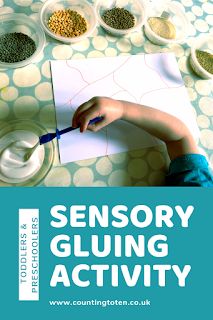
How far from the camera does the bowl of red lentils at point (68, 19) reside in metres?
0.81

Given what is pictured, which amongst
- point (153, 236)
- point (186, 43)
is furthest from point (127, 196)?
point (186, 43)

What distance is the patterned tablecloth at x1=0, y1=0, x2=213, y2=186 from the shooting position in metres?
0.69

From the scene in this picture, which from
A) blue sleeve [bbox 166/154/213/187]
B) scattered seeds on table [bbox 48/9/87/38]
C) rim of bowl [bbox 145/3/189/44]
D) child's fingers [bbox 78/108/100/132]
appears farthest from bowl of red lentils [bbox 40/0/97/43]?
blue sleeve [bbox 166/154/213/187]

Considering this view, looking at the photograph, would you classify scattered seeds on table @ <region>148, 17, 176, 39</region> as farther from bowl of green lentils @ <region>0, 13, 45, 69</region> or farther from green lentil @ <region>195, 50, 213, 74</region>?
bowl of green lentils @ <region>0, 13, 45, 69</region>

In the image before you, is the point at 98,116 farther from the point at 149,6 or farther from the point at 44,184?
the point at 149,6

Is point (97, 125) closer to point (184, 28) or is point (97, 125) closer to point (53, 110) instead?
point (53, 110)

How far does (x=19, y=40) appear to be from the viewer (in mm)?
787

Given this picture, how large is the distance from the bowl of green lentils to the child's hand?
0.21 meters

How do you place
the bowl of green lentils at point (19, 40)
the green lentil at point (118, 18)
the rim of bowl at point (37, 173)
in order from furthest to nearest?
the green lentil at point (118, 18) < the bowl of green lentils at point (19, 40) < the rim of bowl at point (37, 173)

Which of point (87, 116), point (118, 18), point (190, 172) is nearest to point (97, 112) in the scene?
point (87, 116)

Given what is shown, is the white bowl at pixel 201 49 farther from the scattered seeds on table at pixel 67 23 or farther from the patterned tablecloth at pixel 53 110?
the scattered seeds on table at pixel 67 23

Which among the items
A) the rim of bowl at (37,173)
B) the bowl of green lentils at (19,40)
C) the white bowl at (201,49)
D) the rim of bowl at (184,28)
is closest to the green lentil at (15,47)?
the bowl of green lentils at (19,40)

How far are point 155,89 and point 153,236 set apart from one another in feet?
1.32

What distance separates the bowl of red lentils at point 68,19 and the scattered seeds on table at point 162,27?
6.8 inches
